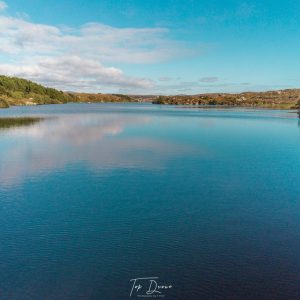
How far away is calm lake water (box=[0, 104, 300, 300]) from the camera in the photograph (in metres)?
13.5

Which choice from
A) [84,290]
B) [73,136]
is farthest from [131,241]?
[73,136]

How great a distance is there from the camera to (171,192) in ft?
84.4

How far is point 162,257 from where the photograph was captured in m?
15.5

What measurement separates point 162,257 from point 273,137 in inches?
1990

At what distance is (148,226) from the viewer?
19.1m

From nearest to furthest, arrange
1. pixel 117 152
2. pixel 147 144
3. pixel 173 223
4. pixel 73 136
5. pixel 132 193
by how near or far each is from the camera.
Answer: pixel 173 223 → pixel 132 193 → pixel 117 152 → pixel 147 144 → pixel 73 136

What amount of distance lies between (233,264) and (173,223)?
5315 mm

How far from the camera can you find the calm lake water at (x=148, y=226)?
44.2 ft

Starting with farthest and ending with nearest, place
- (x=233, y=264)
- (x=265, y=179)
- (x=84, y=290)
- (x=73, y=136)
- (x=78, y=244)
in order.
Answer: (x=73, y=136)
(x=265, y=179)
(x=78, y=244)
(x=233, y=264)
(x=84, y=290)

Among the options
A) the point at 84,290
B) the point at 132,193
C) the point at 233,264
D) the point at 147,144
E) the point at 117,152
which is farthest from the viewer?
the point at 147,144

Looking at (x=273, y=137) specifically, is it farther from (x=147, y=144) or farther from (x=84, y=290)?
(x=84, y=290)

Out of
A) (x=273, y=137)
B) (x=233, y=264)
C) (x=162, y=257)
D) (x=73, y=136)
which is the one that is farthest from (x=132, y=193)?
(x=273, y=137)

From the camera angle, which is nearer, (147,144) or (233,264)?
(233,264)

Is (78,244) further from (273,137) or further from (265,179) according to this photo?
(273,137)
